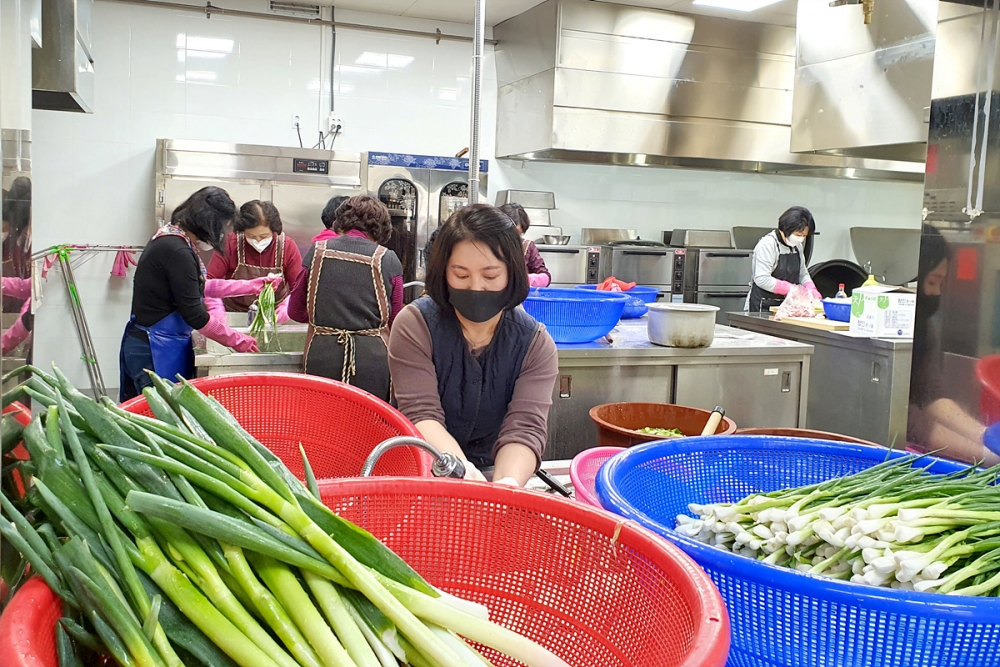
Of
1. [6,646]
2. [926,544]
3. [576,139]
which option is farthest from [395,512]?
[576,139]

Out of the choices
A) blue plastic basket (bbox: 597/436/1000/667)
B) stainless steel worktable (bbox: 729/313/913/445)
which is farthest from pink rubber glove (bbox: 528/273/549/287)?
blue plastic basket (bbox: 597/436/1000/667)

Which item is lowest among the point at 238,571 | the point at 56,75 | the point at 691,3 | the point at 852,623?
the point at 852,623

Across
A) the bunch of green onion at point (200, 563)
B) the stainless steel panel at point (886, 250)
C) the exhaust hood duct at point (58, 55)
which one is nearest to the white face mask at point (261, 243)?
the exhaust hood duct at point (58, 55)

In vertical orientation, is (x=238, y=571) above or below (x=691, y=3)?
below

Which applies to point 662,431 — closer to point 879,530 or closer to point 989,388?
point 989,388

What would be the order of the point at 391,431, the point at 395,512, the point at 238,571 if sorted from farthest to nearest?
1. the point at 391,431
2. the point at 395,512
3. the point at 238,571

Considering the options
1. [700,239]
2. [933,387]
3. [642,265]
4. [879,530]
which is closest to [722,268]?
[700,239]

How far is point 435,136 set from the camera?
7.15m

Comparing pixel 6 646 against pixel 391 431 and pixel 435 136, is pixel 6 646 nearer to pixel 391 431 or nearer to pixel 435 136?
pixel 391 431

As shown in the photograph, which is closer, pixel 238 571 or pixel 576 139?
pixel 238 571

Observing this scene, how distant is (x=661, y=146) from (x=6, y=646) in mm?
6913

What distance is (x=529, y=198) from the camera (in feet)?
22.7

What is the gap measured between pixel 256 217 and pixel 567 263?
2.66 meters

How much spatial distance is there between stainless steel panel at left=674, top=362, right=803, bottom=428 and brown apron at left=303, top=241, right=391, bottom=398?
56.9 inches
